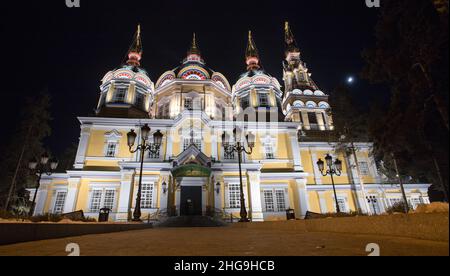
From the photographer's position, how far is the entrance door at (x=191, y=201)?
19.8 m

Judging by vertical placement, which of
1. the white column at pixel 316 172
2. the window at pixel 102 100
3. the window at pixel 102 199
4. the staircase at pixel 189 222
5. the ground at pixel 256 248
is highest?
the window at pixel 102 100

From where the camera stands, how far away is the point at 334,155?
26203 millimetres

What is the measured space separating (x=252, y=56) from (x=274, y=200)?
26.3 meters

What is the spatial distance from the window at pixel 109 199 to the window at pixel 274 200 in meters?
14.6

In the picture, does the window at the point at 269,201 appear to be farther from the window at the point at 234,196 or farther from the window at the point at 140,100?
the window at the point at 140,100

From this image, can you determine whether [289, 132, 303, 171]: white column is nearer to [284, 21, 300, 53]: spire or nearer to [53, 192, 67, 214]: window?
[53, 192, 67, 214]: window

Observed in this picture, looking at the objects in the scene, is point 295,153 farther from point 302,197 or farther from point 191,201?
point 191,201

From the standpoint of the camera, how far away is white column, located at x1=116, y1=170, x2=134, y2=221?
1864 centimetres

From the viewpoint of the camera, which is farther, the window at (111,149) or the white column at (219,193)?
the window at (111,149)

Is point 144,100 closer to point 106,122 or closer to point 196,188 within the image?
point 106,122

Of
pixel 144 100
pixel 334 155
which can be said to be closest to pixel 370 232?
pixel 334 155

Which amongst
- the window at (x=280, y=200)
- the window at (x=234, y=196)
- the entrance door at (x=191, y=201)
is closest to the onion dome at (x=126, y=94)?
the entrance door at (x=191, y=201)

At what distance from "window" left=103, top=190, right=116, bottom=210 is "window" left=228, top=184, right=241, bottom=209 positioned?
35.6ft

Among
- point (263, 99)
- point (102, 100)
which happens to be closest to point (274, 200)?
point (263, 99)
